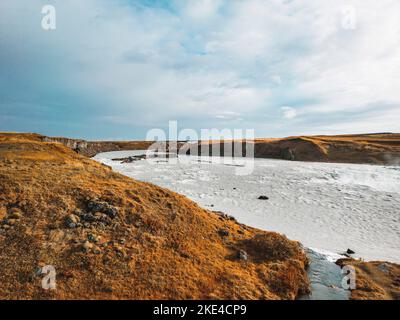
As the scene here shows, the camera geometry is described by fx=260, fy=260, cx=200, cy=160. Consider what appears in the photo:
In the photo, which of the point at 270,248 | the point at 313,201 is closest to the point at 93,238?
the point at 270,248

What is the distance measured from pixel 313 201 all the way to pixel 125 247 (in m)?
20.2

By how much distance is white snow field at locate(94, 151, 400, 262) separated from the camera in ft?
54.9

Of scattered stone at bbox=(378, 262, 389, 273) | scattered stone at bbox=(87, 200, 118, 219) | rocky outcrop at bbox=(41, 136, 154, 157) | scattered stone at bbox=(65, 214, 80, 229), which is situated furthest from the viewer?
rocky outcrop at bbox=(41, 136, 154, 157)

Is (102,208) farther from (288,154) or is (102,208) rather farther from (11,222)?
(288,154)

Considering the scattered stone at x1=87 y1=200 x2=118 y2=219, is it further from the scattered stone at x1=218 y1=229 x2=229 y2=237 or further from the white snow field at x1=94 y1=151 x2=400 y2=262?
Result: the white snow field at x1=94 y1=151 x2=400 y2=262

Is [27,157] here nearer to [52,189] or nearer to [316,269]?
[52,189]

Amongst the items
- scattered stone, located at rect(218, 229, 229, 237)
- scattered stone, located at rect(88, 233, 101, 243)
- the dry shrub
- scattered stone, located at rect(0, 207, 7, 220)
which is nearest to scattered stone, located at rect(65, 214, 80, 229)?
scattered stone, located at rect(88, 233, 101, 243)

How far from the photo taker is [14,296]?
279 inches

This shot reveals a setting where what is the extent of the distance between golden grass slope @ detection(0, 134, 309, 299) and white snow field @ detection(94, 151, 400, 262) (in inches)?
247

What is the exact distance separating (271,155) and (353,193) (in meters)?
40.4

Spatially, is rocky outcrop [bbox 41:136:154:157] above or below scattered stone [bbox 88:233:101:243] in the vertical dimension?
above
